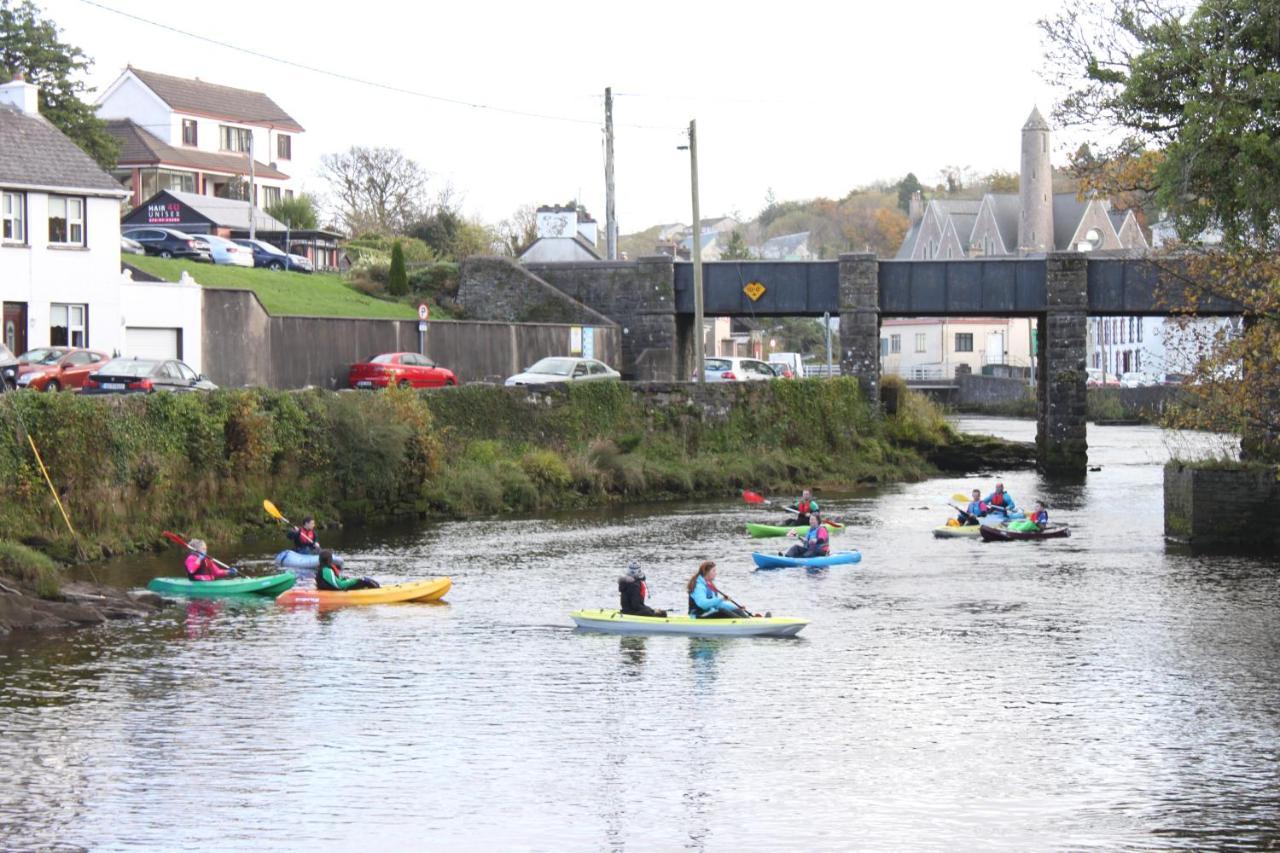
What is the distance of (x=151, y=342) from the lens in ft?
152

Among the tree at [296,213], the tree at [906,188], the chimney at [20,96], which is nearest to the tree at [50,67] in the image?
the tree at [296,213]

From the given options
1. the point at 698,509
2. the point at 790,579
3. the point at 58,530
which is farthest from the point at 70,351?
the point at 790,579

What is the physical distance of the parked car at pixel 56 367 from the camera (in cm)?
3738

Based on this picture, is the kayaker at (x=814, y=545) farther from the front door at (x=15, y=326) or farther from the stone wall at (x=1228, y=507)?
the front door at (x=15, y=326)

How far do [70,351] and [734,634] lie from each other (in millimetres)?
22360

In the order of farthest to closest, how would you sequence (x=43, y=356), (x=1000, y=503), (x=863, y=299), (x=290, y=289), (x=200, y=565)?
(x=290, y=289)
(x=863, y=299)
(x=43, y=356)
(x=1000, y=503)
(x=200, y=565)

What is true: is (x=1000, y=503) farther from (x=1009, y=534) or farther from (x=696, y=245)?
(x=696, y=245)

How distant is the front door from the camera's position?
43.8 meters

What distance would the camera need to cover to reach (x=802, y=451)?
2026 inches

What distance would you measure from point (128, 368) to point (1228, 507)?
24.3 m

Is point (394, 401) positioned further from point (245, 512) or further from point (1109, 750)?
point (1109, 750)

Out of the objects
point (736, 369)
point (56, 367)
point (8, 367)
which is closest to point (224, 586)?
point (8, 367)

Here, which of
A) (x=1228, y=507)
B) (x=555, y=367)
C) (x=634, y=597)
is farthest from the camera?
(x=555, y=367)

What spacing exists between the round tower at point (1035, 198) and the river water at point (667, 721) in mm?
73805
